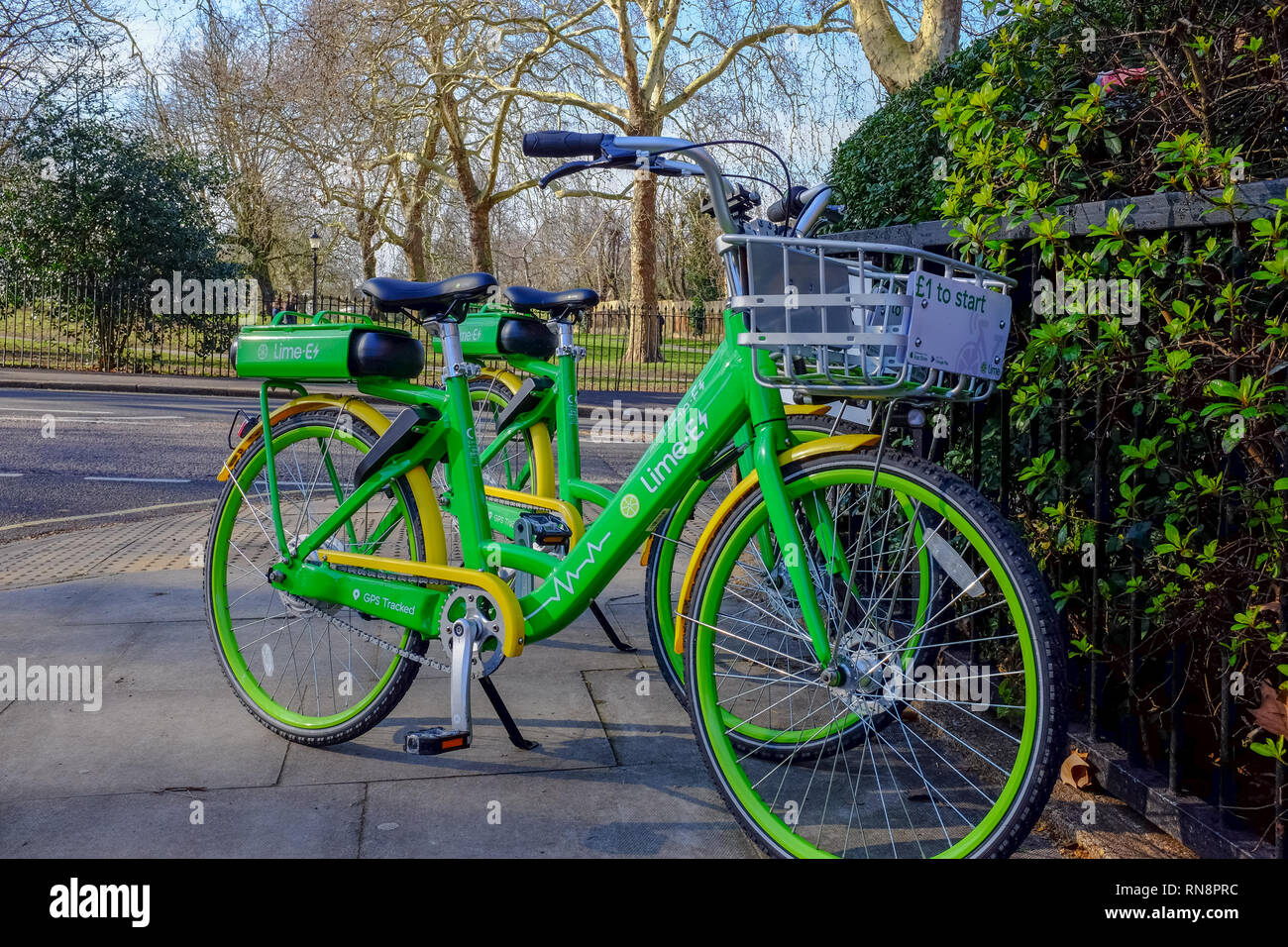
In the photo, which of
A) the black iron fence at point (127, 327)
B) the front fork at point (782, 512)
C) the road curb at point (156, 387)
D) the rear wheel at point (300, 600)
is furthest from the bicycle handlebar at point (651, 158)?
the black iron fence at point (127, 327)

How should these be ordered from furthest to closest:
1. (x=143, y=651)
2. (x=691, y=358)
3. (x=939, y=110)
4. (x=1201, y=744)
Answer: (x=691, y=358)
(x=143, y=651)
(x=939, y=110)
(x=1201, y=744)

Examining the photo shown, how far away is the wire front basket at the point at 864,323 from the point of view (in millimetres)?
2154

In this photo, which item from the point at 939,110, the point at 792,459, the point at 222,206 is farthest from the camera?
the point at 222,206

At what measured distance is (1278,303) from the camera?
2436 mm

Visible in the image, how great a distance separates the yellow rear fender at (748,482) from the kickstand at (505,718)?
806 millimetres

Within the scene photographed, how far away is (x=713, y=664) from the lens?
2.69 metres

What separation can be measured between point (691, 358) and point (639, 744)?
24.8 metres

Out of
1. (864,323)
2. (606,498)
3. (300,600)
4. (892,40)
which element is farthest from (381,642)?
(892,40)

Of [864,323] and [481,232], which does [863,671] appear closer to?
[864,323]

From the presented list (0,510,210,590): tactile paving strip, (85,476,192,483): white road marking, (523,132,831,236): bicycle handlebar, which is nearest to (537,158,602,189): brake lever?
(523,132,831,236): bicycle handlebar

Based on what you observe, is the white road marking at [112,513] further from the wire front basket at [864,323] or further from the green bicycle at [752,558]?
the wire front basket at [864,323]

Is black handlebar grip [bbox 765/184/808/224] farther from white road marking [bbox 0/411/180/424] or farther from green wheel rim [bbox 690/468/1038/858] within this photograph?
white road marking [bbox 0/411/180/424]

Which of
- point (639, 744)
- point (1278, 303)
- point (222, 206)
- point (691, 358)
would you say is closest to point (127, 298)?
point (222, 206)
